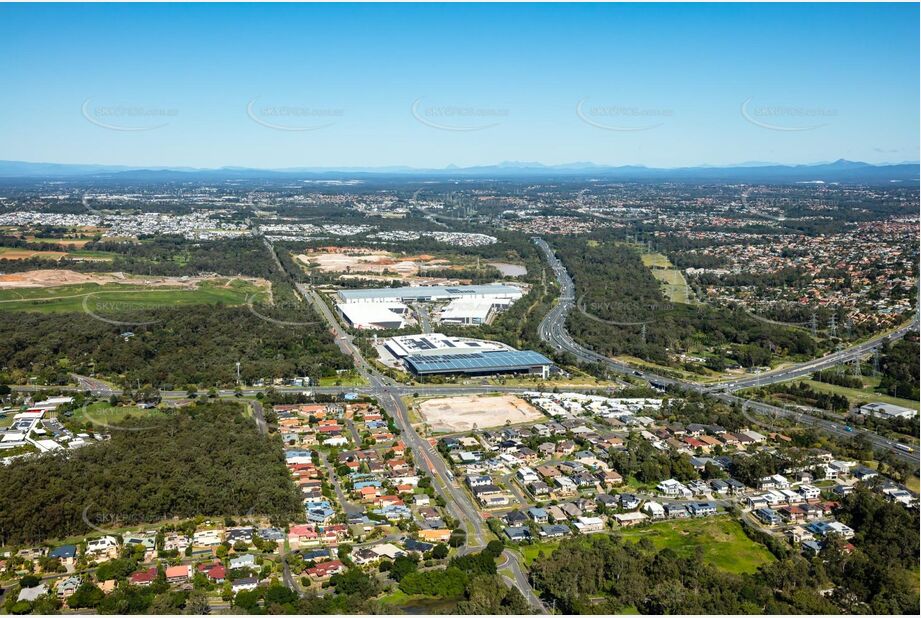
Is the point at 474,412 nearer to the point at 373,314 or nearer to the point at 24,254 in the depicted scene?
the point at 373,314

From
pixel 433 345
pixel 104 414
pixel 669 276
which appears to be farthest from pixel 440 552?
pixel 669 276

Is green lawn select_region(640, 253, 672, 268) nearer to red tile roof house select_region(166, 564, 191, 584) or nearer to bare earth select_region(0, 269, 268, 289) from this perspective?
bare earth select_region(0, 269, 268, 289)

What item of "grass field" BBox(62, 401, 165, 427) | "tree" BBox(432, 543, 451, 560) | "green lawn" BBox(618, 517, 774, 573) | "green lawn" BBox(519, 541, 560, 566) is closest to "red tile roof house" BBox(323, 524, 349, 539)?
"tree" BBox(432, 543, 451, 560)

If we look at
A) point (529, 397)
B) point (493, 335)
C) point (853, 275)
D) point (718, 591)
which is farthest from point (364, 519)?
point (853, 275)

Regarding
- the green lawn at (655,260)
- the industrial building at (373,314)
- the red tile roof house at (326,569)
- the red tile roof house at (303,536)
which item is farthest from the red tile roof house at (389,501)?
the green lawn at (655,260)

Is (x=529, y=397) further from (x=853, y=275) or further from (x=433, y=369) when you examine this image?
(x=853, y=275)

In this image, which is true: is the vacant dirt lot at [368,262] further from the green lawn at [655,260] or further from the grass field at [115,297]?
the green lawn at [655,260]

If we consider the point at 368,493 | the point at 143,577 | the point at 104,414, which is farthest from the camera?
the point at 104,414
